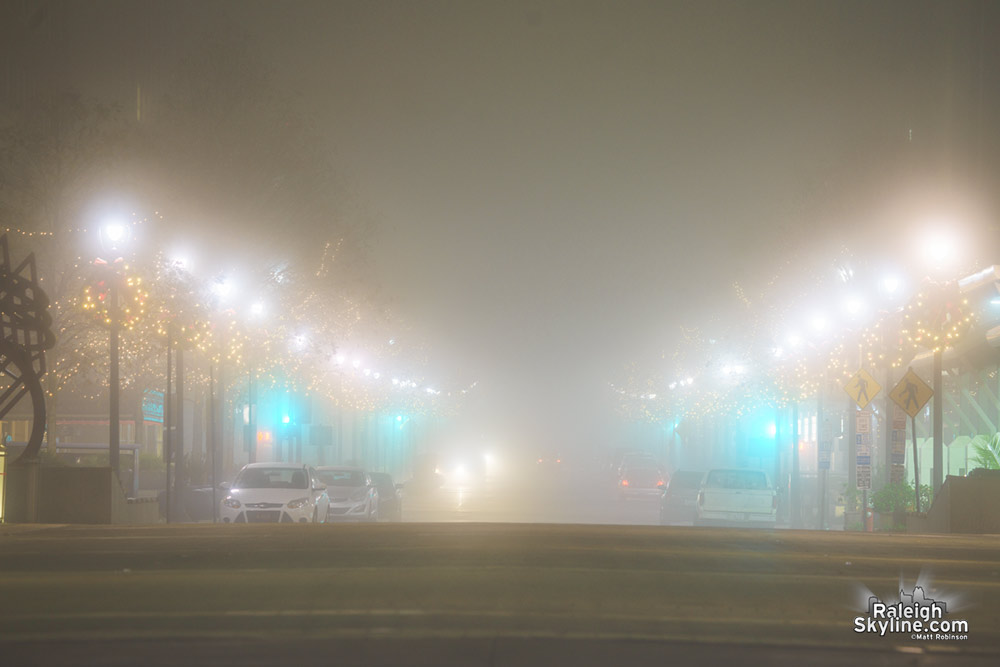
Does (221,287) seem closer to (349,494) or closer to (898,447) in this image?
(349,494)

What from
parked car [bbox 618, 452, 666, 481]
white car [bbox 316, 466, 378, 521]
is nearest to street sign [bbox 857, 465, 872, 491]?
white car [bbox 316, 466, 378, 521]

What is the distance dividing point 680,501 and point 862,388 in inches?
328

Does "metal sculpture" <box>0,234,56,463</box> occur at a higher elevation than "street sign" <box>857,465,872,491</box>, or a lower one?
higher

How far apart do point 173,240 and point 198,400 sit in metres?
23.1

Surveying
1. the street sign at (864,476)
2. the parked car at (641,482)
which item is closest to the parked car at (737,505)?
the street sign at (864,476)

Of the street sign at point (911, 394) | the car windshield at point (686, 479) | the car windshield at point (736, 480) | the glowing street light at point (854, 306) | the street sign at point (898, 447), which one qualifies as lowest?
the car windshield at point (686, 479)

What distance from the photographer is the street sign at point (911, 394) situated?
26.1 meters

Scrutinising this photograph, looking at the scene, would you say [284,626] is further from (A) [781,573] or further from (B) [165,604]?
(A) [781,573]

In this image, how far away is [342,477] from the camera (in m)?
33.2

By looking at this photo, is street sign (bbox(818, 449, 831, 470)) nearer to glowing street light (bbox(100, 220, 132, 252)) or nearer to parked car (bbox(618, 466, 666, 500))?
parked car (bbox(618, 466, 666, 500))

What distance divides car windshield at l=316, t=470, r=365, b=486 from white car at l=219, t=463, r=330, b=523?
16.0 feet

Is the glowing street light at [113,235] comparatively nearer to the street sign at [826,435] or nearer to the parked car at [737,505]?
the parked car at [737,505]

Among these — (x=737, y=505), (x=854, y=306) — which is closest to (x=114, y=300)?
(x=737, y=505)

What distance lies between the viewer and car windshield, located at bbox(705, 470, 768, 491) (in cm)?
3266
